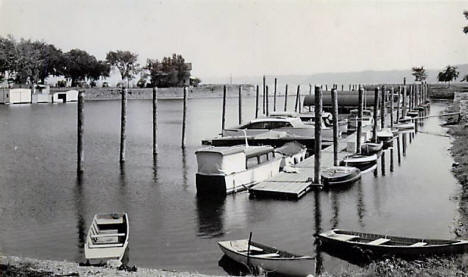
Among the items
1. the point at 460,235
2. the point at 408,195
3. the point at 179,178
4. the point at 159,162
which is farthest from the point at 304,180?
the point at 159,162

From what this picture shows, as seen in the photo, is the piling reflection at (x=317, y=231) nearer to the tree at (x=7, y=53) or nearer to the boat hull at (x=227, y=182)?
the boat hull at (x=227, y=182)

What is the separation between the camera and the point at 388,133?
45.2 metres

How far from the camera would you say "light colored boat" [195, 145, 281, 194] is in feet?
80.3

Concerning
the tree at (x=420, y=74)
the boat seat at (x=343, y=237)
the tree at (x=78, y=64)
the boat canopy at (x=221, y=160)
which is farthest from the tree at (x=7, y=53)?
the tree at (x=420, y=74)

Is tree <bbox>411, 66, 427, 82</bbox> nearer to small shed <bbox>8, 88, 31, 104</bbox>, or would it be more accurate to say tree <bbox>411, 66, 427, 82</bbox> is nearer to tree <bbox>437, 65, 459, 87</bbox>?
tree <bbox>437, 65, 459, 87</bbox>

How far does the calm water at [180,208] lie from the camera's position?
17.7 meters

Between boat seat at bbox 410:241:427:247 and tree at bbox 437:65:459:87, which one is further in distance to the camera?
tree at bbox 437:65:459:87

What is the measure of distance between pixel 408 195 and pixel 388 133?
2045 centimetres

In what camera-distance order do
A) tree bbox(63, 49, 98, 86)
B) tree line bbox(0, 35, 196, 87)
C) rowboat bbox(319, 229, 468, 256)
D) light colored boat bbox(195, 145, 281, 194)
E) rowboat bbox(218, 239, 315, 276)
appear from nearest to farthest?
rowboat bbox(218, 239, 315, 276), rowboat bbox(319, 229, 468, 256), light colored boat bbox(195, 145, 281, 194), tree line bbox(0, 35, 196, 87), tree bbox(63, 49, 98, 86)

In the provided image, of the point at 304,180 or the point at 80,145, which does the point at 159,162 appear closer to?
the point at 80,145

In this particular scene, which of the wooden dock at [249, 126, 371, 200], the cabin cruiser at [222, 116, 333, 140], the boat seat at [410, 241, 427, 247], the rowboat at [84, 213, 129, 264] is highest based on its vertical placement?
the cabin cruiser at [222, 116, 333, 140]

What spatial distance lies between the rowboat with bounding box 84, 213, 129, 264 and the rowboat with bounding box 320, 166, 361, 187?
11.7 meters

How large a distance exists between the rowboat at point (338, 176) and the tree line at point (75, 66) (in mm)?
71889

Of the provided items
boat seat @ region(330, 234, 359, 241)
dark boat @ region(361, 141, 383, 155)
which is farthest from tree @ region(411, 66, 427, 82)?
boat seat @ region(330, 234, 359, 241)
